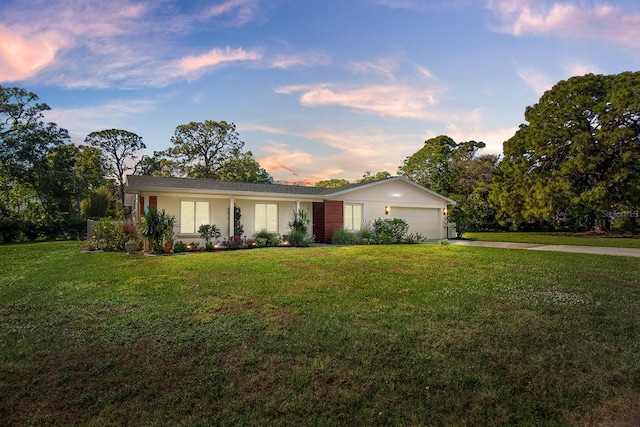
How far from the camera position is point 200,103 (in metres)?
16.9

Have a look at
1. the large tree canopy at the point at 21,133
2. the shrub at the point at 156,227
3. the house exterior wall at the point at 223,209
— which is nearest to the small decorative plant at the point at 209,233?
the house exterior wall at the point at 223,209

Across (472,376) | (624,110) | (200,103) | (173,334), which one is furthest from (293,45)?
(624,110)

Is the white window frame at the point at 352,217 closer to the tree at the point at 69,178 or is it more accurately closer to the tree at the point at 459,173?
the tree at the point at 459,173

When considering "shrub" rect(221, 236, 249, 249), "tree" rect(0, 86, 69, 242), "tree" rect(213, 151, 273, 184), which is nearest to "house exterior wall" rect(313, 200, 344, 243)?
"shrub" rect(221, 236, 249, 249)

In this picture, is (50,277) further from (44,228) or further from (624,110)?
(624,110)

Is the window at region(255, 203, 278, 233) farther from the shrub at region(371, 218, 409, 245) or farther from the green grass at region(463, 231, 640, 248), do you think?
the green grass at region(463, 231, 640, 248)

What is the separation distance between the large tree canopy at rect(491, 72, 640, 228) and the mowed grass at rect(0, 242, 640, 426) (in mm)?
16341

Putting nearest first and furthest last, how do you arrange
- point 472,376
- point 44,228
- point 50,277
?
1. point 472,376
2. point 50,277
3. point 44,228

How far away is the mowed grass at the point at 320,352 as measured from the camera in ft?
8.54

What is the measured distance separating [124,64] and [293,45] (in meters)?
6.57

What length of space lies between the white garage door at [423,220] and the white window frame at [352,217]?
2.26m

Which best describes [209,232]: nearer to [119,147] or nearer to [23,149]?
[23,149]

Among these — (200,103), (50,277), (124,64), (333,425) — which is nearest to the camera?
(333,425)

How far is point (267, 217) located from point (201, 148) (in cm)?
2102
